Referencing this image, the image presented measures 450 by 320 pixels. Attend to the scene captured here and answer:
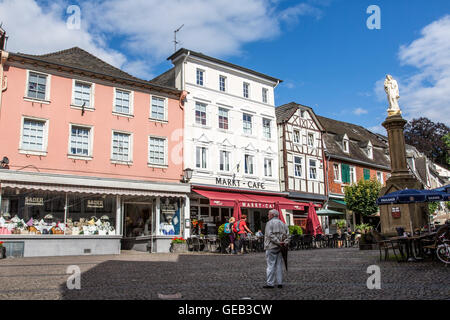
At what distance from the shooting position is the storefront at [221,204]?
22.9 metres

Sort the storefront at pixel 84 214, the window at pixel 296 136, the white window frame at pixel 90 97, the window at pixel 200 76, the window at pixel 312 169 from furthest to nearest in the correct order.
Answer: the window at pixel 312 169, the window at pixel 296 136, the window at pixel 200 76, the white window frame at pixel 90 97, the storefront at pixel 84 214

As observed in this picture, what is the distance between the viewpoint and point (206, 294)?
7020mm

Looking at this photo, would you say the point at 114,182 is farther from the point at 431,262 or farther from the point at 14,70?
the point at 431,262

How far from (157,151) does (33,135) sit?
6.18 metres

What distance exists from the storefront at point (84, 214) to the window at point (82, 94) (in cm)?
384

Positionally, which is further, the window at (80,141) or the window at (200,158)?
the window at (200,158)

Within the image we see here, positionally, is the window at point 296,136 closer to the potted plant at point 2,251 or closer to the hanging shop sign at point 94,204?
the hanging shop sign at point 94,204

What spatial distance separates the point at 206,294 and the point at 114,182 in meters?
14.0

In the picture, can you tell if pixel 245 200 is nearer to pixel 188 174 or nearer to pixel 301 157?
pixel 188 174

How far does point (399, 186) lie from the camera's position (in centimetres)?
1708

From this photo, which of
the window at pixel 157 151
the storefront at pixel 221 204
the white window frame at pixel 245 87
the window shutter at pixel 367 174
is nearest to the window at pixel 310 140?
the storefront at pixel 221 204

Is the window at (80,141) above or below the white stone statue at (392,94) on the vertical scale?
below

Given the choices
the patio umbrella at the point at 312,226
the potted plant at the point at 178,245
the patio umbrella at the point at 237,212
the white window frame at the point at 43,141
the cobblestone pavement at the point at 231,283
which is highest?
the white window frame at the point at 43,141
